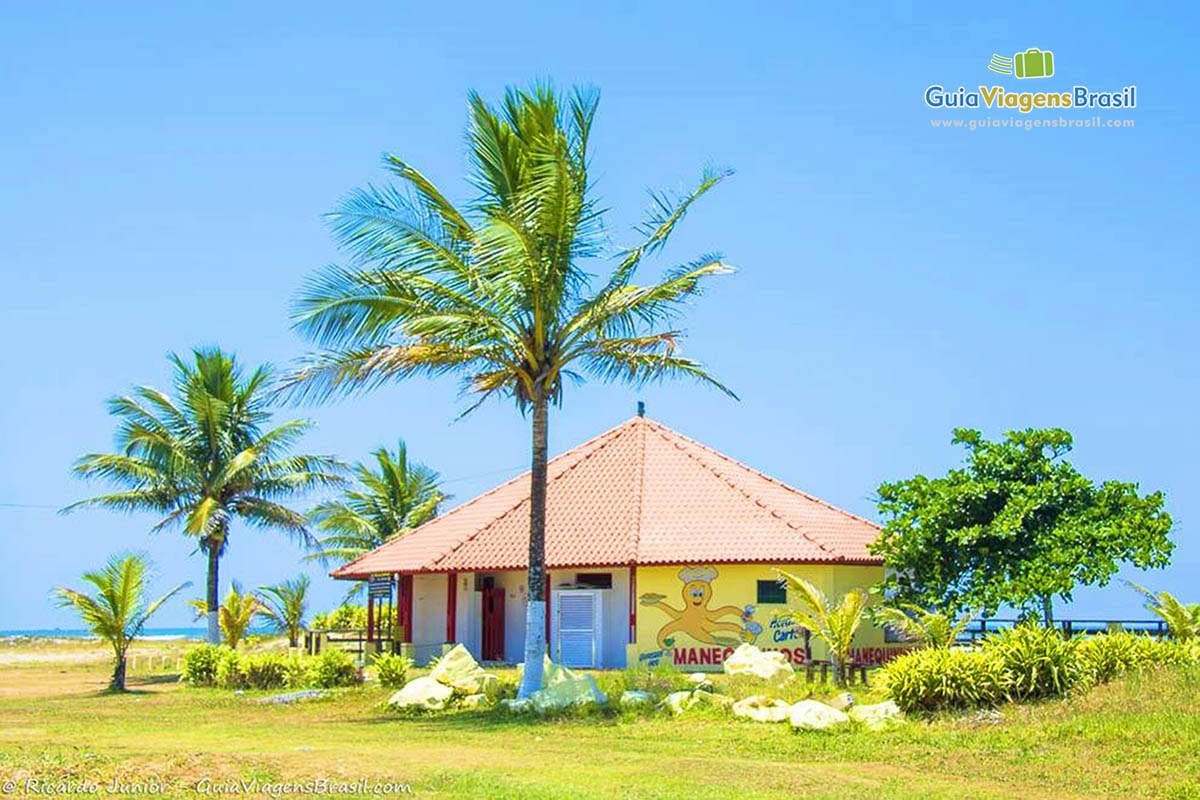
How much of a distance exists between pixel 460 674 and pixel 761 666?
4724mm

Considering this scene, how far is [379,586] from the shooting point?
32.0 meters

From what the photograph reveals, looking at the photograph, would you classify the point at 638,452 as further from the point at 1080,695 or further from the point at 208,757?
the point at 208,757

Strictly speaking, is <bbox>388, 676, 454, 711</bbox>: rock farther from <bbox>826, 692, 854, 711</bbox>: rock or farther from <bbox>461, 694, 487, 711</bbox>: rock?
<bbox>826, 692, 854, 711</bbox>: rock

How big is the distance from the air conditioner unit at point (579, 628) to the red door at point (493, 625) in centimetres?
222

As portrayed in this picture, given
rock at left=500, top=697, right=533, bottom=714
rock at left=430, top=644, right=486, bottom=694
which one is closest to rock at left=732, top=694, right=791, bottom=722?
rock at left=500, top=697, right=533, bottom=714

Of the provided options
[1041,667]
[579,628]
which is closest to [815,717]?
[1041,667]

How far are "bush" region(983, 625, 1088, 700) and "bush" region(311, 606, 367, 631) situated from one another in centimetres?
2738

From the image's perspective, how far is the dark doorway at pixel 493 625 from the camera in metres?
29.9

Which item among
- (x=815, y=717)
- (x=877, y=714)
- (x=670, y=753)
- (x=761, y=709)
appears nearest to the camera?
(x=670, y=753)

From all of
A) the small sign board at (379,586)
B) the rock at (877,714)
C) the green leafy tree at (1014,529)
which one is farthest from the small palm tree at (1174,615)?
the small sign board at (379,586)

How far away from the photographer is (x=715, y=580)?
27.3m

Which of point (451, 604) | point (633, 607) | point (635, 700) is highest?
point (451, 604)

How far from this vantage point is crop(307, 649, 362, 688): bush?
25031 mm

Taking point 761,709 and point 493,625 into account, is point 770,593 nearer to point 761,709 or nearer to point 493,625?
point 493,625
